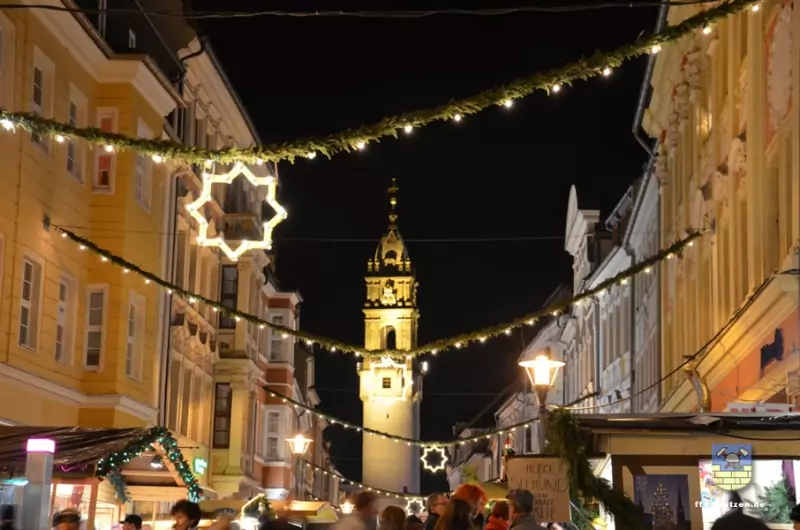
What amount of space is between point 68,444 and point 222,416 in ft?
86.4

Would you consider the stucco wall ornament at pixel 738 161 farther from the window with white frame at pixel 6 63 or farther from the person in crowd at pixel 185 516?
the person in crowd at pixel 185 516

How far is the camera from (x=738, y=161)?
2377 centimetres

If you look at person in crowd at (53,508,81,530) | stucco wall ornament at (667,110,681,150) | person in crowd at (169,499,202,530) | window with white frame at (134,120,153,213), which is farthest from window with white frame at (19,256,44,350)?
stucco wall ornament at (667,110,681,150)

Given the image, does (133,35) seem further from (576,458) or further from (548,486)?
(576,458)

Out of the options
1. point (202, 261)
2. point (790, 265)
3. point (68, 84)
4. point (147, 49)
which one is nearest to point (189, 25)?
point (147, 49)

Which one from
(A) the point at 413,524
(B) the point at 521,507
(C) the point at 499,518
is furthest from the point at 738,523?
(A) the point at 413,524

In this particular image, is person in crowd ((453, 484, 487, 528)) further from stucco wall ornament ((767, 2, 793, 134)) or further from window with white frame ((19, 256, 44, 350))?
window with white frame ((19, 256, 44, 350))

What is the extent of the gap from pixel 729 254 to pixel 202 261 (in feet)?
63.7

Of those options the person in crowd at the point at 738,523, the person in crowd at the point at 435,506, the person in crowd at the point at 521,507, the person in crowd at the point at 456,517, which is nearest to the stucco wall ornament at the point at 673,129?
the person in crowd at the point at 435,506

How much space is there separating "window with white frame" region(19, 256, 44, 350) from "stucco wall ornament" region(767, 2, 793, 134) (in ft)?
41.0

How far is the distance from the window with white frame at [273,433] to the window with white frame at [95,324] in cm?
2393

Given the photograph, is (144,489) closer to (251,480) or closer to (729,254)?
(729,254)

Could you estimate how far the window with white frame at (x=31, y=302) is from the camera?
24984 millimetres

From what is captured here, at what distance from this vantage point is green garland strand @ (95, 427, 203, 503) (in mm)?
17130
